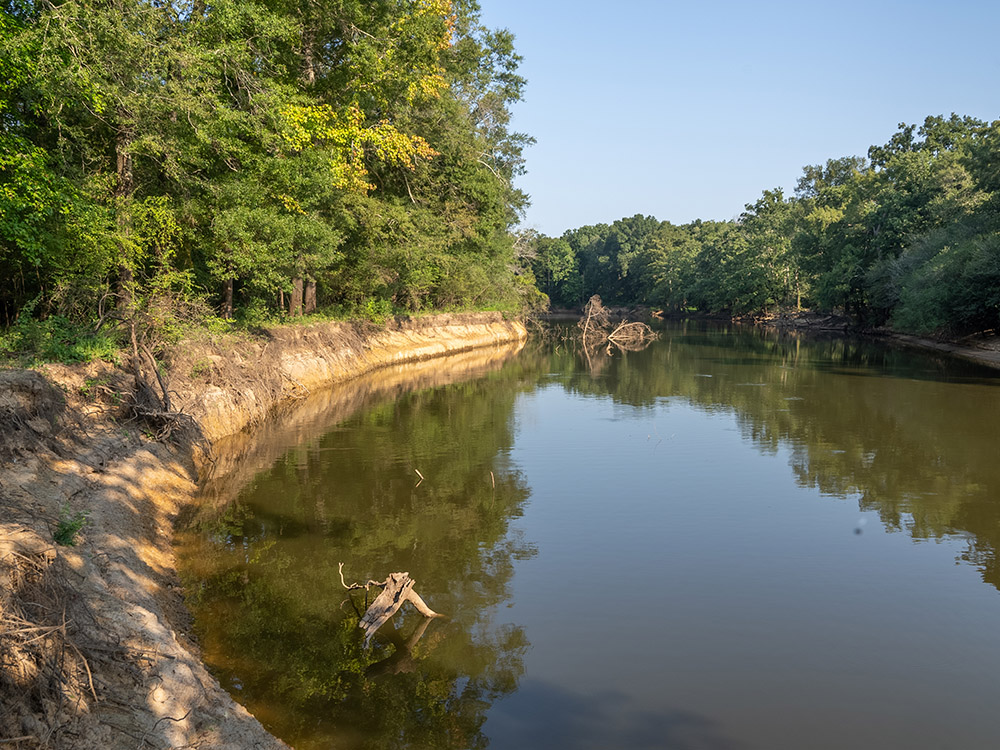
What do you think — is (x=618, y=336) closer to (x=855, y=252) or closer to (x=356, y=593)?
(x=855, y=252)

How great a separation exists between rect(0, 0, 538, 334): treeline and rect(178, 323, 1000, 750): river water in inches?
233

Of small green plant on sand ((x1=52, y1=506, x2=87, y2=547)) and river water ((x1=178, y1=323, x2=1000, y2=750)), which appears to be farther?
small green plant on sand ((x1=52, y1=506, x2=87, y2=547))

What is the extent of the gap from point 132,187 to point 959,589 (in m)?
20.5

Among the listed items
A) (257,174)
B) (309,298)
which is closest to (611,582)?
(257,174)

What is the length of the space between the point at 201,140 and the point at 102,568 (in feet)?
42.8

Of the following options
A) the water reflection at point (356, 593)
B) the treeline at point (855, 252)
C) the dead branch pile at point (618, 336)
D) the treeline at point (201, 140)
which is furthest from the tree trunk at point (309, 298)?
the treeline at point (855, 252)

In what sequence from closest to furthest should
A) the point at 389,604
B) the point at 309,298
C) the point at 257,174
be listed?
the point at 389,604, the point at 257,174, the point at 309,298

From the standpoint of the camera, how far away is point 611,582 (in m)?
11.2

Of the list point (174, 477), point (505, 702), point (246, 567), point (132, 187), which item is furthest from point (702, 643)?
point (132, 187)

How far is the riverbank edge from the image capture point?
18.2ft

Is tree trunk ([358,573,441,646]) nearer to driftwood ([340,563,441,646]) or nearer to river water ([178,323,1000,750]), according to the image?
driftwood ([340,563,441,646])

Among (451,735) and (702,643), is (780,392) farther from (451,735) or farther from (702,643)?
(451,735)

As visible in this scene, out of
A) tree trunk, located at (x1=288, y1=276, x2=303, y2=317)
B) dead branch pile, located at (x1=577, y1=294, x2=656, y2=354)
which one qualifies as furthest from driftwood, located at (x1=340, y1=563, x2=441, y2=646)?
dead branch pile, located at (x1=577, y1=294, x2=656, y2=354)

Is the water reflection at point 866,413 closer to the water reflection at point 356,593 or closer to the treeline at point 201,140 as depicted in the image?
the water reflection at point 356,593
